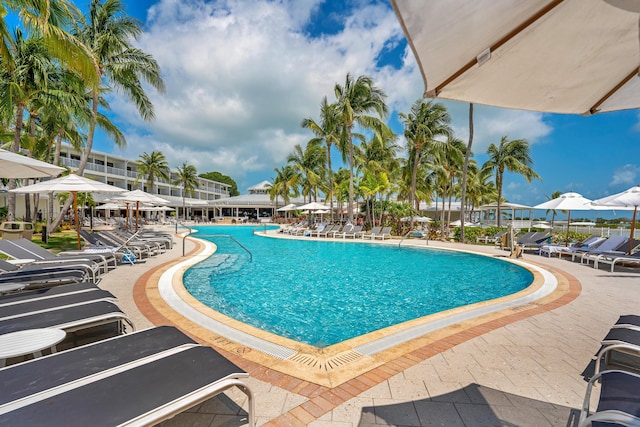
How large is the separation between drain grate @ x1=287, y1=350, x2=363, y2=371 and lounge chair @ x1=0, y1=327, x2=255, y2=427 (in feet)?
3.87

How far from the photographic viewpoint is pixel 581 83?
2.49 m

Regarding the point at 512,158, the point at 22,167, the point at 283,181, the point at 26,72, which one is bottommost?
the point at 22,167

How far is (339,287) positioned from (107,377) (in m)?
6.28

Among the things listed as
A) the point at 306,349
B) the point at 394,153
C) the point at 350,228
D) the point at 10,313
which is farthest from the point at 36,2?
the point at 394,153

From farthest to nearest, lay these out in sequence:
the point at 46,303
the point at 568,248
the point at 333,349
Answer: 1. the point at 568,248
2. the point at 333,349
3. the point at 46,303

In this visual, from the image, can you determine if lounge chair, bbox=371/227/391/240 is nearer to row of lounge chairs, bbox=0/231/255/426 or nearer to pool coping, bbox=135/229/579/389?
pool coping, bbox=135/229/579/389

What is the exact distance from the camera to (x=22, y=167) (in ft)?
16.7

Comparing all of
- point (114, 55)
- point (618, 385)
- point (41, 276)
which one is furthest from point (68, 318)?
point (114, 55)

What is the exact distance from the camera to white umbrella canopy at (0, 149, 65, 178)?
461 centimetres

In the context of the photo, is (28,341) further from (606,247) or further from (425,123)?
(425,123)

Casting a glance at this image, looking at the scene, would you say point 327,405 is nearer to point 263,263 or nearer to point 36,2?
point 263,263

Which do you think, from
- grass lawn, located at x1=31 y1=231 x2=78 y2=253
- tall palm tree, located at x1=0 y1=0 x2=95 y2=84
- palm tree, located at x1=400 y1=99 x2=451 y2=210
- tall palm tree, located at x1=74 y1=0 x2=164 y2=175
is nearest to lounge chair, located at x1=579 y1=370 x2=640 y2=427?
tall palm tree, located at x1=0 y1=0 x2=95 y2=84

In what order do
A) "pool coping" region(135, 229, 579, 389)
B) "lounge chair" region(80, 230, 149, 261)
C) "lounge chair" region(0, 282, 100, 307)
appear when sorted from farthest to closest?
1. "lounge chair" region(80, 230, 149, 261)
2. "lounge chair" region(0, 282, 100, 307)
3. "pool coping" region(135, 229, 579, 389)

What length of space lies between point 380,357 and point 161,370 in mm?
2296
